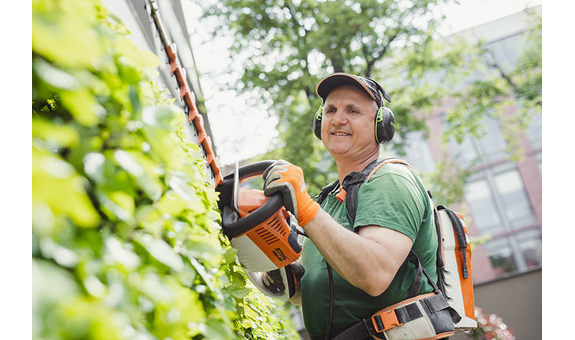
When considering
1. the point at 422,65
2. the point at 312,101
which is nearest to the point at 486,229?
the point at 422,65

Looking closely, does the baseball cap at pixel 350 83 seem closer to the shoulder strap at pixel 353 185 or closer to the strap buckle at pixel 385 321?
the shoulder strap at pixel 353 185

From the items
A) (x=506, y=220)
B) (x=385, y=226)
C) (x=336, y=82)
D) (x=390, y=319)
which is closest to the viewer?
(x=385, y=226)

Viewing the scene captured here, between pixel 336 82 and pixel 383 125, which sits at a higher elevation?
pixel 336 82

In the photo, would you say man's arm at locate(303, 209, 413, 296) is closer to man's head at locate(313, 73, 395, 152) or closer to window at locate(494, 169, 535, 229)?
man's head at locate(313, 73, 395, 152)

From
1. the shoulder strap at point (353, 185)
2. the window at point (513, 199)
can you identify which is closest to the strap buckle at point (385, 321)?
the shoulder strap at point (353, 185)

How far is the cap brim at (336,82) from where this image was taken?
8.31ft

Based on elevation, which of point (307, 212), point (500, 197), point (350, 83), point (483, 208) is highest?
point (350, 83)

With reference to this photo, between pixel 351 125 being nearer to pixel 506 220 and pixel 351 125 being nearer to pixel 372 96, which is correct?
pixel 372 96

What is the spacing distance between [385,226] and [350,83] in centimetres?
116

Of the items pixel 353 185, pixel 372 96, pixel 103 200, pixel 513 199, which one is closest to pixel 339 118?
pixel 372 96

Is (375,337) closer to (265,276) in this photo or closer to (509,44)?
(265,276)

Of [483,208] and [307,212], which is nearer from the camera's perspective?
[307,212]

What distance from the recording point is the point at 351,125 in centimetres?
254

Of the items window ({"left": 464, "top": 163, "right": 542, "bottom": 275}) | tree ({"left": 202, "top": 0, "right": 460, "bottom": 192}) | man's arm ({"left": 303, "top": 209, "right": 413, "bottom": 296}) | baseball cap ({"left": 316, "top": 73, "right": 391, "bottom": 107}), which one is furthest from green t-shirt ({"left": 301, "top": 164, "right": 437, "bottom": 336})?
window ({"left": 464, "top": 163, "right": 542, "bottom": 275})
